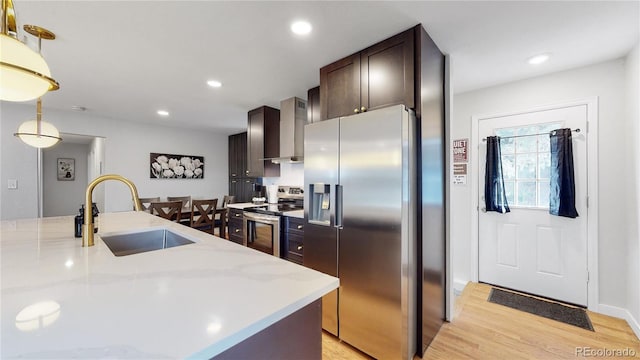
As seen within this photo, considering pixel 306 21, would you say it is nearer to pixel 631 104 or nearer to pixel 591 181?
pixel 631 104

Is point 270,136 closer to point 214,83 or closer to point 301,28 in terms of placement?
point 214,83

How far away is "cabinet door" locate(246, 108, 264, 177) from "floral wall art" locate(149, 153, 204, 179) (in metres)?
2.33

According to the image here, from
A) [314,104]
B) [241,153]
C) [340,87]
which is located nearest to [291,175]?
[314,104]

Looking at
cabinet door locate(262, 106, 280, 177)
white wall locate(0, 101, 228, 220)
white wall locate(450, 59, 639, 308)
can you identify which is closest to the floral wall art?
white wall locate(0, 101, 228, 220)

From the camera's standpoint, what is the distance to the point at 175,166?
5.38 meters

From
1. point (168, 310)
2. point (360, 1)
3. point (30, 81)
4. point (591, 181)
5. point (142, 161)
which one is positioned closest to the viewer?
point (168, 310)

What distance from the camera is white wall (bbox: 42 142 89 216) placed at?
6016 millimetres

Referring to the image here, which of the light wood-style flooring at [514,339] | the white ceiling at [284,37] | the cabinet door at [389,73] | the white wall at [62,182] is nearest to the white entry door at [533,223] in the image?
the light wood-style flooring at [514,339]

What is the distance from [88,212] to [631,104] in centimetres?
384

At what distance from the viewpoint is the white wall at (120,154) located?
3.75 metres

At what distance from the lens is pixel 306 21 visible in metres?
1.73

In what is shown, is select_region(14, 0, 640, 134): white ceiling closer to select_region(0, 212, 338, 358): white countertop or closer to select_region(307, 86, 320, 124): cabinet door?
select_region(307, 86, 320, 124): cabinet door

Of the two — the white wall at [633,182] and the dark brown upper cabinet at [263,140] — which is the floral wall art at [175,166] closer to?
the dark brown upper cabinet at [263,140]

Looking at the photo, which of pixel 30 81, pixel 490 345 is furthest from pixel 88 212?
pixel 490 345
